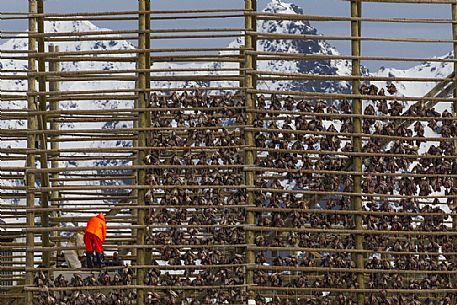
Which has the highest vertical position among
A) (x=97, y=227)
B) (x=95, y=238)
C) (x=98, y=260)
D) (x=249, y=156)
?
(x=249, y=156)

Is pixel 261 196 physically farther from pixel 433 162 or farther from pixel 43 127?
pixel 43 127

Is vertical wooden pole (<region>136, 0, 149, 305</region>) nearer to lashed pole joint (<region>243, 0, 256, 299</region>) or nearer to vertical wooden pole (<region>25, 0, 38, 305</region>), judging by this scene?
lashed pole joint (<region>243, 0, 256, 299</region>)

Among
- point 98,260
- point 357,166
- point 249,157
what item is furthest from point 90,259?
point 357,166

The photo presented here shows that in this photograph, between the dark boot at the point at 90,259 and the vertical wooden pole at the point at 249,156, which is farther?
the dark boot at the point at 90,259

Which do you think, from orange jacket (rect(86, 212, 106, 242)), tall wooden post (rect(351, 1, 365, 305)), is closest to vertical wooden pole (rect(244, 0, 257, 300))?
tall wooden post (rect(351, 1, 365, 305))

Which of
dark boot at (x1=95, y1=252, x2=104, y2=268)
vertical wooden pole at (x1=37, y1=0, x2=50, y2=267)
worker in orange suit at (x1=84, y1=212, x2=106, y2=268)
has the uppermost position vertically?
vertical wooden pole at (x1=37, y1=0, x2=50, y2=267)

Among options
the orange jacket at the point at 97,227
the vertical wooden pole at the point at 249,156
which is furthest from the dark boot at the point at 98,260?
the vertical wooden pole at the point at 249,156

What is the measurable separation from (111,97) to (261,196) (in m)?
1.81

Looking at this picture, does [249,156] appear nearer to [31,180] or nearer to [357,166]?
[357,166]

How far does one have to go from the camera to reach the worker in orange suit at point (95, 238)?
9938 millimetres

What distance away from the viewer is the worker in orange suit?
9.94m

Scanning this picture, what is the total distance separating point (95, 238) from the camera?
998cm

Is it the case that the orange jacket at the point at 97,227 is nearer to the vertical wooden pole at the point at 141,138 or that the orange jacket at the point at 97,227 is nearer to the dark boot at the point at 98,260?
the dark boot at the point at 98,260

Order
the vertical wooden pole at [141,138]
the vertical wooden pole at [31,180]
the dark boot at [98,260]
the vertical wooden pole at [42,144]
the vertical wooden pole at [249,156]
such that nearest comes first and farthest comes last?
1. the vertical wooden pole at [249,156]
2. the vertical wooden pole at [141,138]
3. the dark boot at [98,260]
4. the vertical wooden pole at [31,180]
5. the vertical wooden pole at [42,144]
